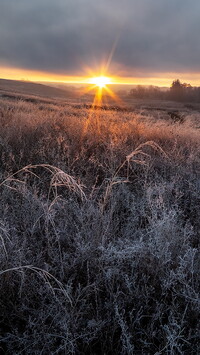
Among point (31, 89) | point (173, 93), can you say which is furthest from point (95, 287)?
point (173, 93)

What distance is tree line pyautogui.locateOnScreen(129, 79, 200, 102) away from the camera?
2573 inches

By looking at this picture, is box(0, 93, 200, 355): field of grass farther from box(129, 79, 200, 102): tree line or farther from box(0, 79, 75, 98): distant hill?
box(129, 79, 200, 102): tree line

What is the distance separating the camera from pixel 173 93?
66438mm

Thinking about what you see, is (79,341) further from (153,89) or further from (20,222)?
(153,89)

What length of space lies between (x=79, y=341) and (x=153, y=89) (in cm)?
7634

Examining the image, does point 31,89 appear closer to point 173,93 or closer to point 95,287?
point 173,93

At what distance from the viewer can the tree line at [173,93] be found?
65363mm

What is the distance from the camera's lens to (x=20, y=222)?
236 centimetres

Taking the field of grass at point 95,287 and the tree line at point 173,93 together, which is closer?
the field of grass at point 95,287

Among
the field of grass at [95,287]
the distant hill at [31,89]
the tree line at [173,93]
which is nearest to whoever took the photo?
the field of grass at [95,287]

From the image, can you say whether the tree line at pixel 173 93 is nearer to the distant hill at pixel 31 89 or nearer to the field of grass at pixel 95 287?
the distant hill at pixel 31 89

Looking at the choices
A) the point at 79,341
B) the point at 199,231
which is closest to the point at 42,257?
the point at 79,341

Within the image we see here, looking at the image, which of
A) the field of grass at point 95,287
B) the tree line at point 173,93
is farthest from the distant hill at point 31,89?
the field of grass at point 95,287

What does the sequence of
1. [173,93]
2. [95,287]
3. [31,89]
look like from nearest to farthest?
1. [95,287]
2. [31,89]
3. [173,93]
